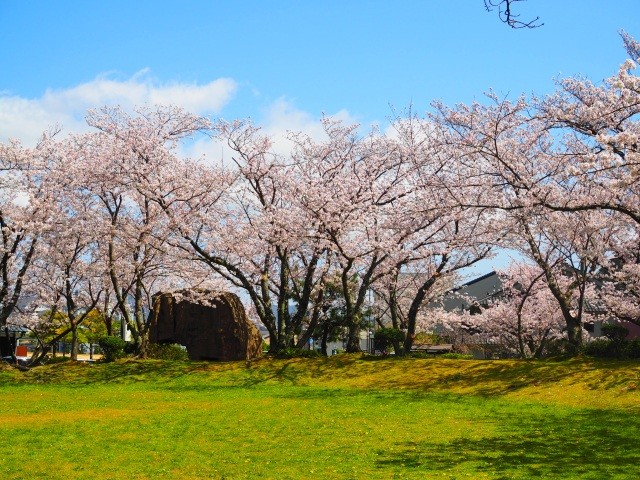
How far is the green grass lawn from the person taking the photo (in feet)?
38.3

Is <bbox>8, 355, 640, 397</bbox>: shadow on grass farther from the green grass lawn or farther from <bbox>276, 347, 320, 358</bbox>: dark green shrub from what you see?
<bbox>276, 347, 320, 358</bbox>: dark green shrub

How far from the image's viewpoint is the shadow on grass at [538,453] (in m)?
11.2

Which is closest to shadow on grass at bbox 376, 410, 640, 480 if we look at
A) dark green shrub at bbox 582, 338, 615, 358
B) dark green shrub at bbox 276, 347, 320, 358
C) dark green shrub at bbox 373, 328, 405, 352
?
dark green shrub at bbox 582, 338, 615, 358

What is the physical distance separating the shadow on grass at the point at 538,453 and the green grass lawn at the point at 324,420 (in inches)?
1.3

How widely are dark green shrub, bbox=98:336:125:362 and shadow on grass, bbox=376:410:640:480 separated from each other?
1900 centimetres

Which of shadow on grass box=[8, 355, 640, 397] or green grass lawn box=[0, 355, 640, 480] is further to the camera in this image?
shadow on grass box=[8, 355, 640, 397]

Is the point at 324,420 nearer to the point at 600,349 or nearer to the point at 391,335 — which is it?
the point at 600,349

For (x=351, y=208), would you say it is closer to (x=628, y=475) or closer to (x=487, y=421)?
(x=487, y=421)

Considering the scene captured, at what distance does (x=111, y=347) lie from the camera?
30312 millimetres

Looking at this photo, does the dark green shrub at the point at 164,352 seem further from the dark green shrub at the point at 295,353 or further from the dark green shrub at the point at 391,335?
the dark green shrub at the point at 391,335

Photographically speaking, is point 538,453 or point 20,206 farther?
point 20,206

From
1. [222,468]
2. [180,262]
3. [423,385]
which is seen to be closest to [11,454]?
[222,468]

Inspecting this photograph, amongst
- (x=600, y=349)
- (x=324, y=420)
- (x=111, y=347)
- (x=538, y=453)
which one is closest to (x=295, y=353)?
(x=111, y=347)

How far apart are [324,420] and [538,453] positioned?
541 centimetres
